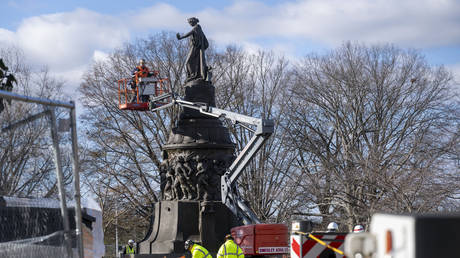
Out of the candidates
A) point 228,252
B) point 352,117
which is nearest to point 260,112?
point 352,117

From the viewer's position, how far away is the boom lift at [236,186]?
2108 centimetres

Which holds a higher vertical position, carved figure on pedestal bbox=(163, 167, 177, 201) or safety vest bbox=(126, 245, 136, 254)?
carved figure on pedestal bbox=(163, 167, 177, 201)

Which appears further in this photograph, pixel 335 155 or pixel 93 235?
pixel 335 155

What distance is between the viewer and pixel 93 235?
831 centimetres

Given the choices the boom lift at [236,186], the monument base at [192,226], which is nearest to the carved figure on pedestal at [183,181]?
the monument base at [192,226]

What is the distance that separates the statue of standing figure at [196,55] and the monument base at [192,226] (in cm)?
522

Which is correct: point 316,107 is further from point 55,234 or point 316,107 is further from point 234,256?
point 55,234

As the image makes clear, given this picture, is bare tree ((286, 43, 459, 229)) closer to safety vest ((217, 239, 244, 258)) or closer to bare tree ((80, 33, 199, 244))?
bare tree ((80, 33, 199, 244))

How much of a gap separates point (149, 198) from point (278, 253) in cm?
2111

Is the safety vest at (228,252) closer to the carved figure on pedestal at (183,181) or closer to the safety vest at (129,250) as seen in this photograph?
the carved figure on pedestal at (183,181)

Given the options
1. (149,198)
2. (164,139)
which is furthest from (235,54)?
(149,198)

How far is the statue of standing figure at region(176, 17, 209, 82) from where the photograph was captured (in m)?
30.8

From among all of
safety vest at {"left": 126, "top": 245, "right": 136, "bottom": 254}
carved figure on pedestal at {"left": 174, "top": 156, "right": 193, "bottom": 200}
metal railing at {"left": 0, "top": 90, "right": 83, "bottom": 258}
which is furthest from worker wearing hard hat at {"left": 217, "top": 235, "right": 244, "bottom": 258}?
safety vest at {"left": 126, "top": 245, "right": 136, "bottom": 254}

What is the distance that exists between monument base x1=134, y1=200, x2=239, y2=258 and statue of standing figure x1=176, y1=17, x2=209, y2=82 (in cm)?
522
